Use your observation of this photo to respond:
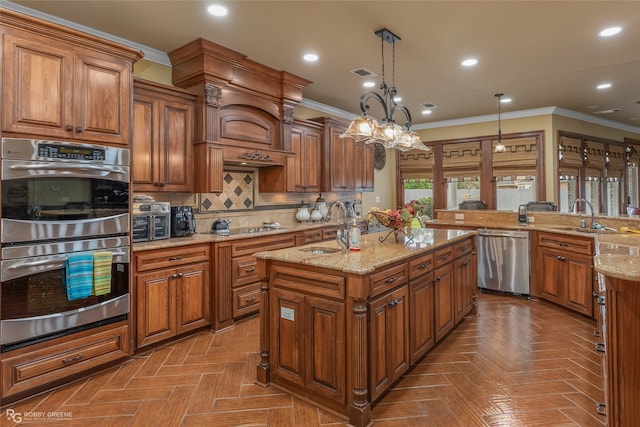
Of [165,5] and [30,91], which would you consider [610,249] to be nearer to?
[165,5]

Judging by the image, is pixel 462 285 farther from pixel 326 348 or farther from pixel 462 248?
pixel 326 348

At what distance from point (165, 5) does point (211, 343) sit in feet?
9.66

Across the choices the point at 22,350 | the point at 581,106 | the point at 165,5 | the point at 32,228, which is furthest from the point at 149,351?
the point at 581,106

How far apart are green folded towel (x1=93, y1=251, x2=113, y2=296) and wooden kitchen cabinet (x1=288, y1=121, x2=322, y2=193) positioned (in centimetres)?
258

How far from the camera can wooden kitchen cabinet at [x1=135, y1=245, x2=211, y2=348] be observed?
10.0 feet

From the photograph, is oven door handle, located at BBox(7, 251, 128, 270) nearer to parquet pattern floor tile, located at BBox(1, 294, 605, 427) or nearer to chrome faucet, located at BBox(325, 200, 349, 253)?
parquet pattern floor tile, located at BBox(1, 294, 605, 427)

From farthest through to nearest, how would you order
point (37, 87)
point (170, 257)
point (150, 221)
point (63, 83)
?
point (150, 221), point (170, 257), point (63, 83), point (37, 87)

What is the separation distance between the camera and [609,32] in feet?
11.2

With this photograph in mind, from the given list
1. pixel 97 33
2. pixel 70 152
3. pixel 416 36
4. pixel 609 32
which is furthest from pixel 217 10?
pixel 609 32

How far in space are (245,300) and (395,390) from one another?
6.38ft

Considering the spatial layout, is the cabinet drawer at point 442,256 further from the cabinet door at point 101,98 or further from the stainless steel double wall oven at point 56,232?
the cabinet door at point 101,98

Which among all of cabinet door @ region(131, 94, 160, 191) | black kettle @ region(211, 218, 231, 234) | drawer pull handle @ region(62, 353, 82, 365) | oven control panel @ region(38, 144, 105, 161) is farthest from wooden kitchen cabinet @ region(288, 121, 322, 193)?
drawer pull handle @ region(62, 353, 82, 365)

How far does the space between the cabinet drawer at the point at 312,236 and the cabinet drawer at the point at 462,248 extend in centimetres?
193

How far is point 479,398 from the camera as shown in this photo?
7.88 ft
